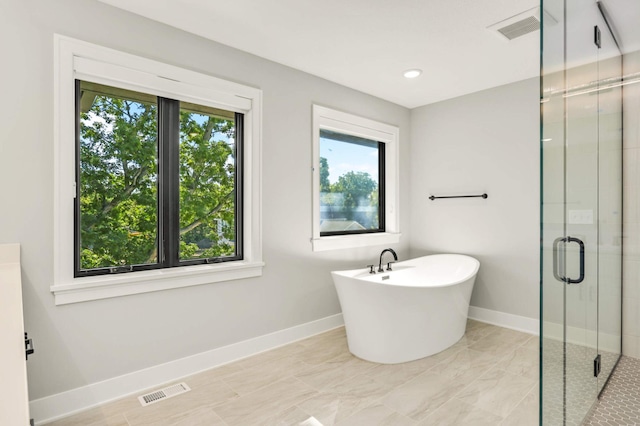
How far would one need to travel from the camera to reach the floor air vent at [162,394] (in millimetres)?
2166

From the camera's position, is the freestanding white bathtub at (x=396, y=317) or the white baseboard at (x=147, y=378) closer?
the white baseboard at (x=147, y=378)

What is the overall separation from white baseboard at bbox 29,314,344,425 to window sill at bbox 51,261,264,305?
0.52 meters

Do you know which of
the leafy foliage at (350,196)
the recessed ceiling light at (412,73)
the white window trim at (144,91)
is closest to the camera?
the white window trim at (144,91)

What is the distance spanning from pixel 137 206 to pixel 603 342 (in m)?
3.12

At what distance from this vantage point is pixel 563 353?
1589mm

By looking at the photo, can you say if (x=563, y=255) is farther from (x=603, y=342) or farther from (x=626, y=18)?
(x=626, y=18)

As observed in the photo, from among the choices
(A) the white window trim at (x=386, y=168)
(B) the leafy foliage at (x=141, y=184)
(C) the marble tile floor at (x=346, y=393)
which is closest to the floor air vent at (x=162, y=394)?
(C) the marble tile floor at (x=346, y=393)

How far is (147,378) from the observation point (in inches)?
90.9

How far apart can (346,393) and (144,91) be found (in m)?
2.39

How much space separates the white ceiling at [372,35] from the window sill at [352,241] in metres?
1.55

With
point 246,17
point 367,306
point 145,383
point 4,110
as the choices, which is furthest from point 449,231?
point 4,110

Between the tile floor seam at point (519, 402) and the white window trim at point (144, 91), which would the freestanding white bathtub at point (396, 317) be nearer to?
the tile floor seam at point (519, 402)

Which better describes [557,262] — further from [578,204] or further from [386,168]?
[386,168]

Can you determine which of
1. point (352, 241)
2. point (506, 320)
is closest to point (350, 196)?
point (352, 241)
